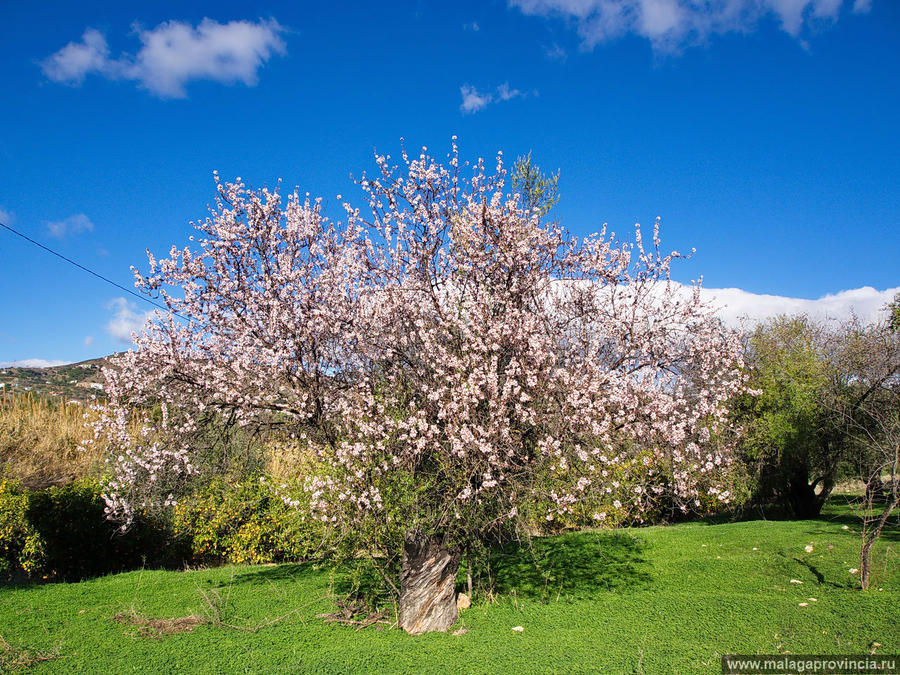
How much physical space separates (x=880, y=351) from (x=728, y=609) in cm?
978

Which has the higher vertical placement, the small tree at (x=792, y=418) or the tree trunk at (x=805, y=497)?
the small tree at (x=792, y=418)

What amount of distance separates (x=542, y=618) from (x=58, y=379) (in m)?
17.6

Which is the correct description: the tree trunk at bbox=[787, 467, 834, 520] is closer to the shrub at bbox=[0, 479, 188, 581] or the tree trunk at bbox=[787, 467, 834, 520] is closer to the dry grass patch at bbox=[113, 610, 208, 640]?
the dry grass patch at bbox=[113, 610, 208, 640]

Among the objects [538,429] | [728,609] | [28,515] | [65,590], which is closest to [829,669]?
[728,609]

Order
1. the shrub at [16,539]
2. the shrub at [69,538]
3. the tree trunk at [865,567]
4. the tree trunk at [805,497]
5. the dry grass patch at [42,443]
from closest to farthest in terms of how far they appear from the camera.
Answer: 1. the tree trunk at [865,567]
2. the shrub at [16,539]
3. the shrub at [69,538]
4. the dry grass patch at [42,443]
5. the tree trunk at [805,497]

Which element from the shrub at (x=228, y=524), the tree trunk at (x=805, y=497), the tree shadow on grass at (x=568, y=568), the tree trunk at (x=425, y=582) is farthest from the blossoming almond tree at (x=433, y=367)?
the tree trunk at (x=805, y=497)

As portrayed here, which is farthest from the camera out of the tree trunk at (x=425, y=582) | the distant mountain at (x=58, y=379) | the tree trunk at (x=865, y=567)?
the distant mountain at (x=58, y=379)

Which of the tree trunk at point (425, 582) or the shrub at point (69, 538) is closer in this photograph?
the tree trunk at point (425, 582)

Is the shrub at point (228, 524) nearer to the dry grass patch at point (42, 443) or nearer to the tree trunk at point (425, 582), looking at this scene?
the dry grass patch at point (42, 443)

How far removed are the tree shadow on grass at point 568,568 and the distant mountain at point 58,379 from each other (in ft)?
41.3

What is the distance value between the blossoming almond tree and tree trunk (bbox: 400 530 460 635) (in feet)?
0.07

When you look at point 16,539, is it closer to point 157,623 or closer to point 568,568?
point 157,623

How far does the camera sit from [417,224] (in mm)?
6715

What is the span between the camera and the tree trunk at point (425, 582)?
618cm
